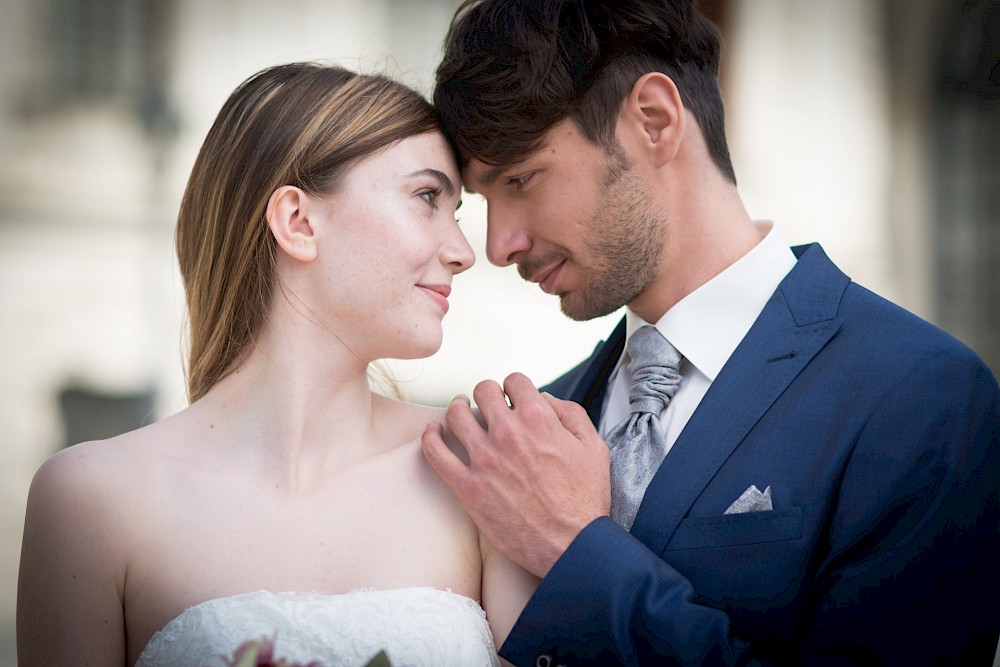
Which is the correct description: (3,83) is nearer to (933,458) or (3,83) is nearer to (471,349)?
(471,349)

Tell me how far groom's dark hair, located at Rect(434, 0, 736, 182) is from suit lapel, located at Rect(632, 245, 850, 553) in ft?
1.66

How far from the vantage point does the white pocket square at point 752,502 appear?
1.71 meters

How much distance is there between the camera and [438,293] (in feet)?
6.31

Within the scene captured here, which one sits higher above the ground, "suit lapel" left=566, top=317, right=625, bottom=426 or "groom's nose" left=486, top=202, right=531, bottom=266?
"groom's nose" left=486, top=202, right=531, bottom=266

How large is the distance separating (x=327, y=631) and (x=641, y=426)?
27.5 inches

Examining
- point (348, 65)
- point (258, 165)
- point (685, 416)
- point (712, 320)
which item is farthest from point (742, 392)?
point (348, 65)

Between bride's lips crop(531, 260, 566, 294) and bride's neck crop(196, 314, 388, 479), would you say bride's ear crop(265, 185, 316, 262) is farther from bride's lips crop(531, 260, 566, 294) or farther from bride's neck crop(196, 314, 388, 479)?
bride's lips crop(531, 260, 566, 294)

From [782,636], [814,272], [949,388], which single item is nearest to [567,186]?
[814,272]

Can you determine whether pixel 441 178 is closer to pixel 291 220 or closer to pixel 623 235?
pixel 291 220

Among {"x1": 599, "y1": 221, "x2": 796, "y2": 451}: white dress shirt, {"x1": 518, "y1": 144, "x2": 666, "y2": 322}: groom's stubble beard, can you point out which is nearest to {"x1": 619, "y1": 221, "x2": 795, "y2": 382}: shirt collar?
{"x1": 599, "y1": 221, "x2": 796, "y2": 451}: white dress shirt

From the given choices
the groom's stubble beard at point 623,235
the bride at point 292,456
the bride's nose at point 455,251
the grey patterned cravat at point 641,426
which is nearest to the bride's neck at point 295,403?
the bride at point 292,456

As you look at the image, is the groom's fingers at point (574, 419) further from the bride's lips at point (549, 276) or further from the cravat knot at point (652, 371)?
the bride's lips at point (549, 276)

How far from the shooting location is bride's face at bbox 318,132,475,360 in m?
1.85

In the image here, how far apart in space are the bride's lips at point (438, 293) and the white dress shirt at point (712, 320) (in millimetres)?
453
